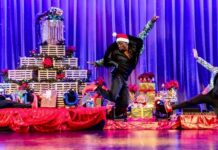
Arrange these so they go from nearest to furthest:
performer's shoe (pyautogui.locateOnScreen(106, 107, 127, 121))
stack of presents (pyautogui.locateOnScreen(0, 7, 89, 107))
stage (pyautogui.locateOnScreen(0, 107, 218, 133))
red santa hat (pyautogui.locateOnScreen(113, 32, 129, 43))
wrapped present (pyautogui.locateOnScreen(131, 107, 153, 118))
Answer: stage (pyautogui.locateOnScreen(0, 107, 218, 133)), red santa hat (pyautogui.locateOnScreen(113, 32, 129, 43)), performer's shoe (pyautogui.locateOnScreen(106, 107, 127, 121)), wrapped present (pyautogui.locateOnScreen(131, 107, 153, 118)), stack of presents (pyautogui.locateOnScreen(0, 7, 89, 107))

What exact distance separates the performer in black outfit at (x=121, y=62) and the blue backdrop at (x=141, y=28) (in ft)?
7.15

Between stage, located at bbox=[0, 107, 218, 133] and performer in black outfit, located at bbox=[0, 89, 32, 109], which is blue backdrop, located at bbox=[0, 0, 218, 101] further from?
performer in black outfit, located at bbox=[0, 89, 32, 109]

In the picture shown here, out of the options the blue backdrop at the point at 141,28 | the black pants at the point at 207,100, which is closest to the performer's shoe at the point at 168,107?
the black pants at the point at 207,100

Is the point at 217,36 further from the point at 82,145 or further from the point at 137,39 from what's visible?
the point at 82,145

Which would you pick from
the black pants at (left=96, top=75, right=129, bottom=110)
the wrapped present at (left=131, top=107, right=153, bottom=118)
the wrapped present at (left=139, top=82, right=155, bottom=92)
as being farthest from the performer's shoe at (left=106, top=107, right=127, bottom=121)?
the wrapped present at (left=139, top=82, right=155, bottom=92)

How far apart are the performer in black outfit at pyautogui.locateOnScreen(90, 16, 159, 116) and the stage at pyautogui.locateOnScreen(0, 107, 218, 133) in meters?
0.29

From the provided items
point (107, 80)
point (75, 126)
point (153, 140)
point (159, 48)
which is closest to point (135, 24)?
point (159, 48)

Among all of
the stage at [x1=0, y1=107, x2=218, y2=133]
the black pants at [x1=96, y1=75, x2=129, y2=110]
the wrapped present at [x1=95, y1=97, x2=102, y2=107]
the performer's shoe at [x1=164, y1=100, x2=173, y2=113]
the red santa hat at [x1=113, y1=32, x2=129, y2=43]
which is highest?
the red santa hat at [x1=113, y1=32, x2=129, y2=43]

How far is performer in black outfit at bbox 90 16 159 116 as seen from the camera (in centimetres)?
687

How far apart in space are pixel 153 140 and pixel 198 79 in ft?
13.6

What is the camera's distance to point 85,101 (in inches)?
298

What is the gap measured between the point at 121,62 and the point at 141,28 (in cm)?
254

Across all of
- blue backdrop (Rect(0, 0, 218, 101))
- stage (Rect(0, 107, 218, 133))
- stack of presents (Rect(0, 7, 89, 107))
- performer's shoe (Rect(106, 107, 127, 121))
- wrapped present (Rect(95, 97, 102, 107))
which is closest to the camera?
stage (Rect(0, 107, 218, 133))

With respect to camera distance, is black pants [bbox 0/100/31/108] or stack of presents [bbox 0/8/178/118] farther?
stack of presents [bbox 0/8/178/118]
